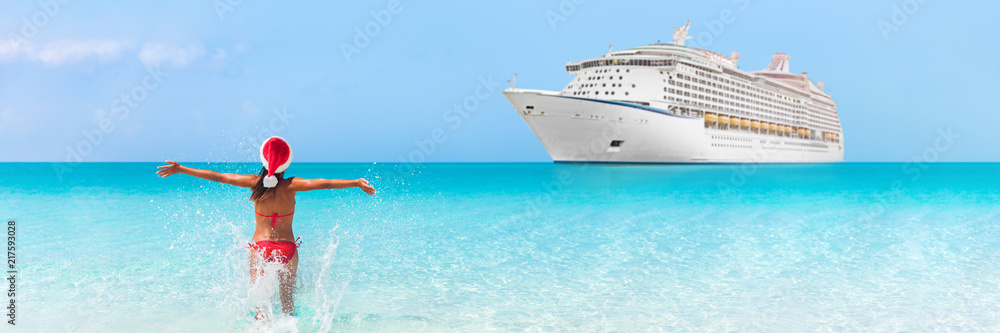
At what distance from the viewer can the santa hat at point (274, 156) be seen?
3.24m

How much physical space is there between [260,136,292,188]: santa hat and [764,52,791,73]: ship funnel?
7812 cm

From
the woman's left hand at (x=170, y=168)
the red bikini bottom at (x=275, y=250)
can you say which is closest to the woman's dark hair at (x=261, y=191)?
the red bikini bottom at (x=275, y=250)

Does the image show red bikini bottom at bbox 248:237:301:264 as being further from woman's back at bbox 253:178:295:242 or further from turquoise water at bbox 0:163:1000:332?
turquoise water at bbox 0:163:1000:332

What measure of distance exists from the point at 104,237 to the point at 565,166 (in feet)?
117

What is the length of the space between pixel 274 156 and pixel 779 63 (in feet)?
260

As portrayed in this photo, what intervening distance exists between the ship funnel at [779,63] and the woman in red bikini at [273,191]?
7798 centimetres

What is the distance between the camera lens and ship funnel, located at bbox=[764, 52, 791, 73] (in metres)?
71.4

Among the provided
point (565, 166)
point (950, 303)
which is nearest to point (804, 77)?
point (565, 166)

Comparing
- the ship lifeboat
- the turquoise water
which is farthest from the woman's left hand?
the ship lifeboat

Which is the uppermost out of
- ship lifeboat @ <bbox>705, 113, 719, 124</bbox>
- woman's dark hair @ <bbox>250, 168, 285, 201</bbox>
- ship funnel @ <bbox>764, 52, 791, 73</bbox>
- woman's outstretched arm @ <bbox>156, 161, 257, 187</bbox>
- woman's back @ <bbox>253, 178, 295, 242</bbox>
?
ship funnel @ <bbox>764, 52, 791, 73</bbox>

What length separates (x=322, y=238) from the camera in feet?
31.3

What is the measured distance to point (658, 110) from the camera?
4234cm

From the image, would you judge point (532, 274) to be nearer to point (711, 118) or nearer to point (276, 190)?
point (276, 190)

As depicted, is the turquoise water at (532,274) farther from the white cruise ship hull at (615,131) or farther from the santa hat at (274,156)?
the white cruise ship hull at (615,131)
